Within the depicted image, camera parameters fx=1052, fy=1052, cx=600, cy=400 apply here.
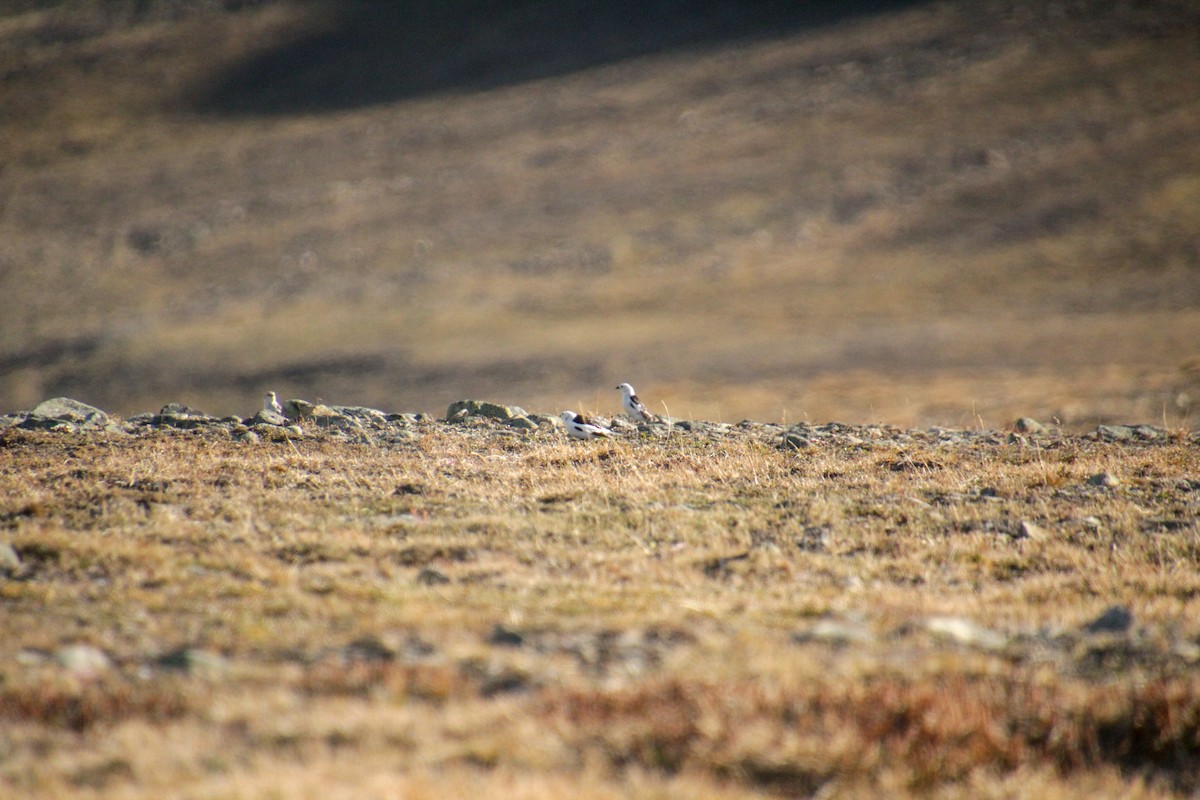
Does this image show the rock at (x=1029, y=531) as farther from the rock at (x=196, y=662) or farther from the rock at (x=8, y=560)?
the rock at (x=8, y=560)

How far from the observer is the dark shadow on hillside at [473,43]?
102 m

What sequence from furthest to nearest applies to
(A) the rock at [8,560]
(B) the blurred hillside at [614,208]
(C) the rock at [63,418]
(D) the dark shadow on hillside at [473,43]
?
1. (D) the dark shadow on hillside at [473,43]
2. (B) the blurred hillside at [614,208]
3. (C) the rock at [63,418]
4. (A) the rock at [8,560]

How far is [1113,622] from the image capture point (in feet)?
22.4

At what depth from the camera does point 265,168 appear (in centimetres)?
8812

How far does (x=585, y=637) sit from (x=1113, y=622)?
3.46m

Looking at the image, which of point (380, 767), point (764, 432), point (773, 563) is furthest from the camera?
point (764, 432)

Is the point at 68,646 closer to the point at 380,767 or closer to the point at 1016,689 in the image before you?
the point at 380,767

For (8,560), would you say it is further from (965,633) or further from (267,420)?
(267,420)

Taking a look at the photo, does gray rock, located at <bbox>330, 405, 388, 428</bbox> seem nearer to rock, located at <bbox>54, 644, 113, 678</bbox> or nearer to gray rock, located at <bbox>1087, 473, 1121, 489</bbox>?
gray rock, located at <bbox>1087, 473, 1121, 489</bbox>

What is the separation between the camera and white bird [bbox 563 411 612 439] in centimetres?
1455

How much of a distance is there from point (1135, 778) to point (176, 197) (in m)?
88.5

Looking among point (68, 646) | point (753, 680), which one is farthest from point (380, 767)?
point (68, 646)

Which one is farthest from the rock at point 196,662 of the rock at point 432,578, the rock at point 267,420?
the rock at point 267,420

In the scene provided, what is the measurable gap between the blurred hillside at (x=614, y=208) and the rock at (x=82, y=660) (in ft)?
91.8
